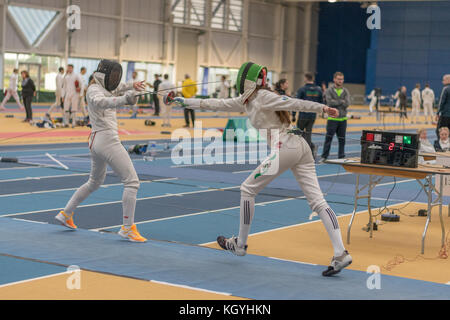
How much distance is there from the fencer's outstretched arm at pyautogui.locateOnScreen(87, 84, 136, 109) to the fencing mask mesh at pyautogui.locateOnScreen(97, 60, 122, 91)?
89 mm

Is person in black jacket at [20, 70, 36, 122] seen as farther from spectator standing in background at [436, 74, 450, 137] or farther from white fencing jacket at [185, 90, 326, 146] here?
white fencing jacket at [185, 90, 326, 146]

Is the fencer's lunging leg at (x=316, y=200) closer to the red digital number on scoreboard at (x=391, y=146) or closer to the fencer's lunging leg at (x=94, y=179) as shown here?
the red digital number on scoreboard at (x=391, y=146)

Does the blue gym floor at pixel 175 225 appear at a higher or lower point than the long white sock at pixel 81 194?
lower

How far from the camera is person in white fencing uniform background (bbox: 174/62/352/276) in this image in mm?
5816

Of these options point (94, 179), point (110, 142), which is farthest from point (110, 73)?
point (94, 179)

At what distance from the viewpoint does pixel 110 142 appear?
22.3 ft

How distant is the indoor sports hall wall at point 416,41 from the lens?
4684 centimetres

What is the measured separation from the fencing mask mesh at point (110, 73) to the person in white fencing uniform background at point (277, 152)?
1.35m

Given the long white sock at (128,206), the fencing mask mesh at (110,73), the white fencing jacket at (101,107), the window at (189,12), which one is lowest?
the long white sock at (128,206)

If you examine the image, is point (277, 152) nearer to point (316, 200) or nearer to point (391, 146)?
point (316, 200)

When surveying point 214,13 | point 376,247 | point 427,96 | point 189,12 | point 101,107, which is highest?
point 214,13

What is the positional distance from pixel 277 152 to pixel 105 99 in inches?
Result: 69.4

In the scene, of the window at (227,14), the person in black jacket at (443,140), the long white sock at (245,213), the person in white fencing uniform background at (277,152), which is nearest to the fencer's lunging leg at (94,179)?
the person in white fencing uniform background at (277,152)

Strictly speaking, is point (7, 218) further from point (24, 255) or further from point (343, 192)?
point (343, 192)
